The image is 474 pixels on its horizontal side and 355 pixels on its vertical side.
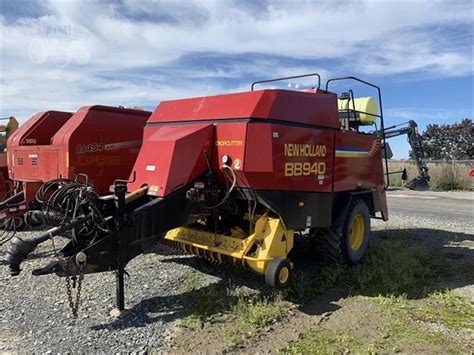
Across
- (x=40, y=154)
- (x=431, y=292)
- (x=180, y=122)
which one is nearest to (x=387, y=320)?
(x=431, y=292)

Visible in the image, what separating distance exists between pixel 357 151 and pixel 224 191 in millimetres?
2149

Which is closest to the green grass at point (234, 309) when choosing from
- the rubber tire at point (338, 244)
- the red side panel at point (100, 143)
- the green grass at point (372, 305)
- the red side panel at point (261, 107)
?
the green grass at point (372, 305)

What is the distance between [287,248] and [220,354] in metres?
1.78

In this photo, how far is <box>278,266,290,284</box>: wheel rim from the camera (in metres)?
4.81

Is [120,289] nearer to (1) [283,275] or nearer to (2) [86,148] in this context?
(1) [283,275]

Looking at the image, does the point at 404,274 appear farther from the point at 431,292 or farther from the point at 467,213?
the point at 467,213

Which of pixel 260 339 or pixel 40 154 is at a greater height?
pixel 40 154

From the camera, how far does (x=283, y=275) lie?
4.86 m

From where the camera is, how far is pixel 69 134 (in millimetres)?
7645

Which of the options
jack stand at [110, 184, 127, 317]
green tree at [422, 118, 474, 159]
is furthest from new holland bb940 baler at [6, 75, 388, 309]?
green tree at [422, 118, 474, 159]

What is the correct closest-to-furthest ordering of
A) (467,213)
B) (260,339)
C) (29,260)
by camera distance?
(260,339) < (29,260) < (467,213)

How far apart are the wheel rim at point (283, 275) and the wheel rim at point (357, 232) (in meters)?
2.11

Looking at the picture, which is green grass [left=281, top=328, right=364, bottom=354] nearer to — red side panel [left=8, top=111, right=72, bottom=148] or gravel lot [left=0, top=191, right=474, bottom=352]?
gravel lot [left=0, top=191, right=474, bottom=352]

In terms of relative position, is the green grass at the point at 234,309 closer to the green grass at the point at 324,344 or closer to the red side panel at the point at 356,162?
the green grass at the point at 324,344
